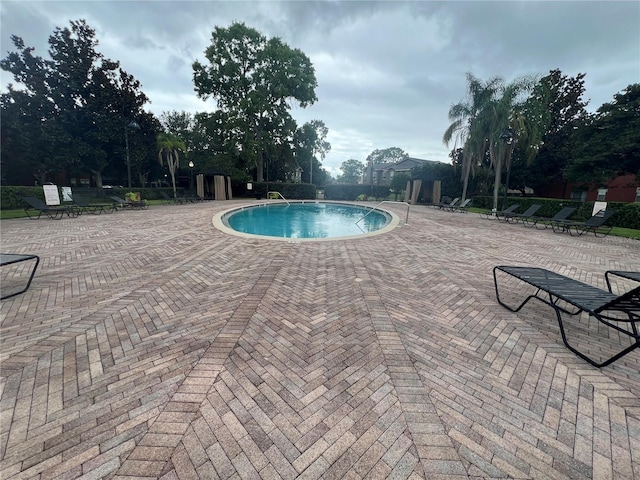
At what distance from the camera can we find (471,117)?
2122cm

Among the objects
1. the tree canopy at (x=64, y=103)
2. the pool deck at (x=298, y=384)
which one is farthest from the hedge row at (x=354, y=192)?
the pool deck at (x=298, y=384)

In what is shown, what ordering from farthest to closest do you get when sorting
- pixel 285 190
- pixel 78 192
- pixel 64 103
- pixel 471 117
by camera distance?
pixel 285 190 < pixel 64 103 < pixel 471 117 < pixel 78 192

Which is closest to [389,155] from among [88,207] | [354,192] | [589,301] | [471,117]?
[354,192]

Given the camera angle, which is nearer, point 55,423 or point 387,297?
point 55,423

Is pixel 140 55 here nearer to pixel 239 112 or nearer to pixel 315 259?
pixel 315 259

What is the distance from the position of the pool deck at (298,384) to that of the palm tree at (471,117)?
20.8 metres

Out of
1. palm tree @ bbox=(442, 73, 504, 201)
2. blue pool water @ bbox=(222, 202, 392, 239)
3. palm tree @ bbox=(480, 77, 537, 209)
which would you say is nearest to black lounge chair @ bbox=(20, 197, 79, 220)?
blue pool water @ bbox=(222, 202, 392, 239)

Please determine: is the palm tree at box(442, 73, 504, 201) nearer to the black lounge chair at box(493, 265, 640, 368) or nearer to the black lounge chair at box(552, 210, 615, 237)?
the black lounge chair at box(552, 210, 615, 237)

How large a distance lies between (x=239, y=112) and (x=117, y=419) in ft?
105

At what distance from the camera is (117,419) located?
6.00 feet

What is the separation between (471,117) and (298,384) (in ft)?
83.5

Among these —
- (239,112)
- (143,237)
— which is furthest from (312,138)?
(143,237)

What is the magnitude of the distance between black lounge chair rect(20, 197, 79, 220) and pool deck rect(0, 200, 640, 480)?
9.84 meters

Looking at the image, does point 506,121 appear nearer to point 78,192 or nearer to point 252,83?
point 252,83
